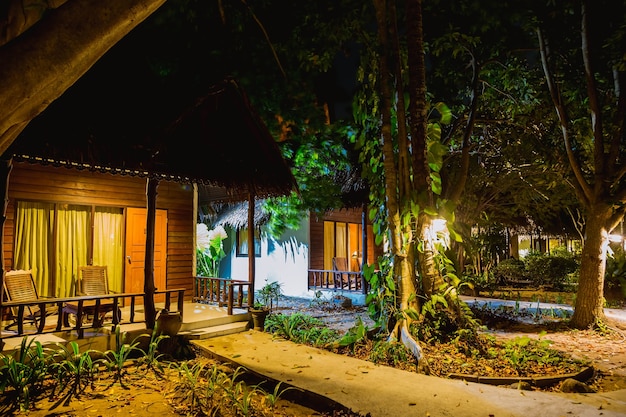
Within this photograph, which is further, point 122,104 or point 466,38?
point 466,38

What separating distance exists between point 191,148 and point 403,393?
561 cm

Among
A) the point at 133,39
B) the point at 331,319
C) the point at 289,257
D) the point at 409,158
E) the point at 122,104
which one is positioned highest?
the point at 133,39

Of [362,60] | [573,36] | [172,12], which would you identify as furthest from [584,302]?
[172,12]

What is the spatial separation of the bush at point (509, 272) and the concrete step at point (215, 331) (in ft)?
44.3

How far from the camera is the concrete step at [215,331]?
7258mm

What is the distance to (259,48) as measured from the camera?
33.9ft

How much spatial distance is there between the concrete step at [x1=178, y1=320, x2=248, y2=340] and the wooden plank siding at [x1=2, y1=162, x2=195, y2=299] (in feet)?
9.19

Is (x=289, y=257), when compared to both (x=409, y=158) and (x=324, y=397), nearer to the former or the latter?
(x=409, y=158)

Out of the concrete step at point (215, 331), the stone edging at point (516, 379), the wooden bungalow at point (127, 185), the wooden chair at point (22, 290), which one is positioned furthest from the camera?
the concrete step at point (215, 331)

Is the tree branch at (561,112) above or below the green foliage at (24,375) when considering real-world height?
above

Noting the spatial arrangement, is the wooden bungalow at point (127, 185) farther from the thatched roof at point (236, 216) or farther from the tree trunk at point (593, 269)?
the tree trunk at point (593, 269)

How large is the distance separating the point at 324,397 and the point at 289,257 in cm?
1072

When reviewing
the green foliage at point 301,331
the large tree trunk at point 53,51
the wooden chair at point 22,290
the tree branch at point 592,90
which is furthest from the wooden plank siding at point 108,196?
the tree branch at point 592,90

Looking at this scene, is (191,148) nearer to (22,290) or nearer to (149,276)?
(149,276)
